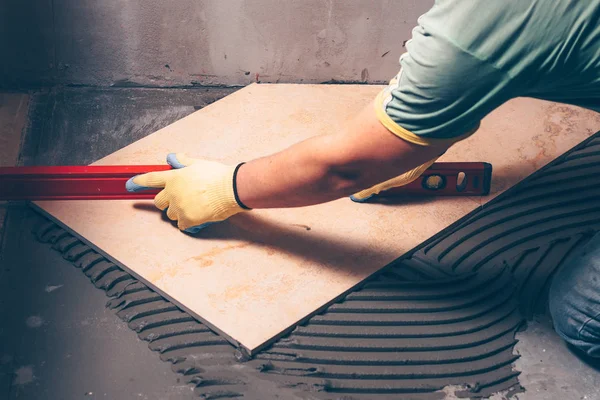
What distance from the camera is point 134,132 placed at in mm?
2449

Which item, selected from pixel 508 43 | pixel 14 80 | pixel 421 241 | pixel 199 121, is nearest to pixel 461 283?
pixel 421 241

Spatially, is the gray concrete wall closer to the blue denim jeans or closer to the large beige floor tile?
the large beige floor tile

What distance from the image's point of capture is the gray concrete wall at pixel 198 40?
2400mm

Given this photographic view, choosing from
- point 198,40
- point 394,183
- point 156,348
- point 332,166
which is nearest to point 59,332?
point 156,348

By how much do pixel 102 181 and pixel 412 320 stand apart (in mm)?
1060

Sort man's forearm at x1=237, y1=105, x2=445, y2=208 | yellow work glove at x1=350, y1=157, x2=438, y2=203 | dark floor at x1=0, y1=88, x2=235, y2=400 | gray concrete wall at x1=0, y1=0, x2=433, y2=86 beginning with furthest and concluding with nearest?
gray concrete wall at x1=0, y1=0, x2=433, y2=86, yellow work glove at x1=350, y1=157, x2=438, y2=203, dark floor at x1=0, y1=88, x2=235, y2=400, man's forearm at x1=237, y1=105, x2=445, y2=208

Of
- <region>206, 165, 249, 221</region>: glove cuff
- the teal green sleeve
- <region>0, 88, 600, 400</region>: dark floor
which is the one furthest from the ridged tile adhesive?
the teal green sleeve

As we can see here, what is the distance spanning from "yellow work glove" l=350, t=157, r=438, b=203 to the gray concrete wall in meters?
0.75

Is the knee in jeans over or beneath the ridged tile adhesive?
over

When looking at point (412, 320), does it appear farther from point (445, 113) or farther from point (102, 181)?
point (102, 181)

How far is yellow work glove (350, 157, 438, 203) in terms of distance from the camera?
6.64ft

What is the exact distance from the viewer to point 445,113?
1359 millimetres

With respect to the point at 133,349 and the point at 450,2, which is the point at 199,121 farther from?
the point at 450,2

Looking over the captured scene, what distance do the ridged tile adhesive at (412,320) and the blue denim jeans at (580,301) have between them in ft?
0.38
